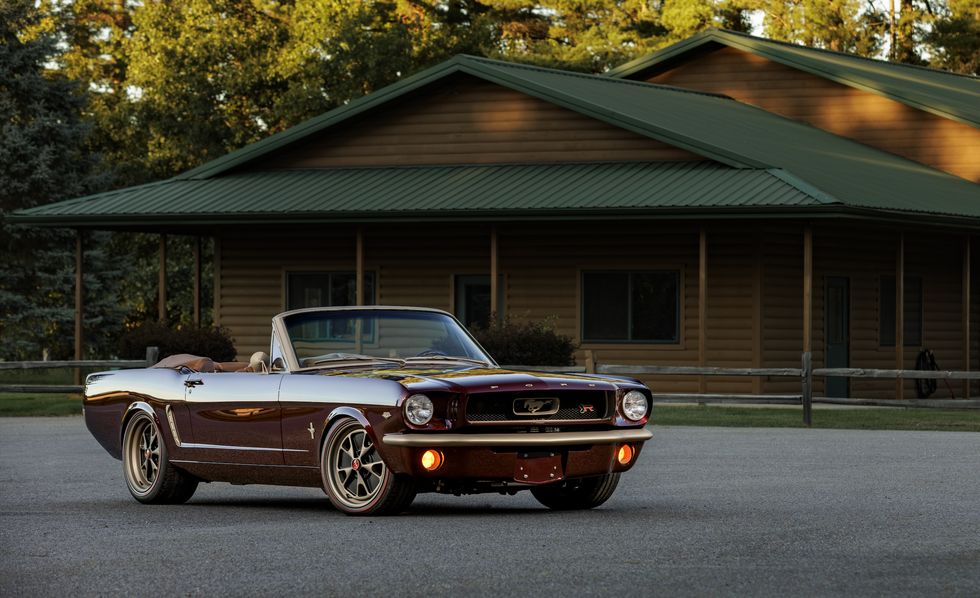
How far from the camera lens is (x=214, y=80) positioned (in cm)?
4853

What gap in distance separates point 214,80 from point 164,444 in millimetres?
36693

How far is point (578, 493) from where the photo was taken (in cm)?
1225

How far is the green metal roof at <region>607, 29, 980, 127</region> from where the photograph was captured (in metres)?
35.3

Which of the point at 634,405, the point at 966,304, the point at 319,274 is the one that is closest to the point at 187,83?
the point at 319,274

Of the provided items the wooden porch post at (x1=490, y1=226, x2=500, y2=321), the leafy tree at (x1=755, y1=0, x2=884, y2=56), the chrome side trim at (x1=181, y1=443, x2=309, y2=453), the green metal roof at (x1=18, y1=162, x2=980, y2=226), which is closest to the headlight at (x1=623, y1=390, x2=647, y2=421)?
the chrome side trim at (x1=181, y1=443, x2=309, y2=453)

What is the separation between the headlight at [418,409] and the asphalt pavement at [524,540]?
66 centimetres

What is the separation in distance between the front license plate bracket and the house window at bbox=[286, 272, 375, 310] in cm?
2176

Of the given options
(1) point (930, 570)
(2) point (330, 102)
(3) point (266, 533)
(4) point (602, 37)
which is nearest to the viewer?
(1) point (930, 570)

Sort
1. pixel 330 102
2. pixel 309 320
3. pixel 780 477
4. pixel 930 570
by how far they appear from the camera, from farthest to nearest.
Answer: pixel 330 102 < pixel 780 477 < pixel 309 320 < pixel 930 570

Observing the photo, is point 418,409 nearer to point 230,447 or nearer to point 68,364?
point 230,447

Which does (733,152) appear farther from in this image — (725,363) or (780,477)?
(780,477)

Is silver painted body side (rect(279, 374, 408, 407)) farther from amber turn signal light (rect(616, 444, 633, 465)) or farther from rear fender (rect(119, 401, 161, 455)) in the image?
amber turn signal light (rect(616, 444, 633, 465))

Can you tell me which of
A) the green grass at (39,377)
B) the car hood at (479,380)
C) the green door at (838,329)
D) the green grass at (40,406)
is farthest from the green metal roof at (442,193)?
the green grass at (39,377)

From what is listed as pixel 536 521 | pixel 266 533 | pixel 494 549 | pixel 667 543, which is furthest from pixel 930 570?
pixel 266 533
